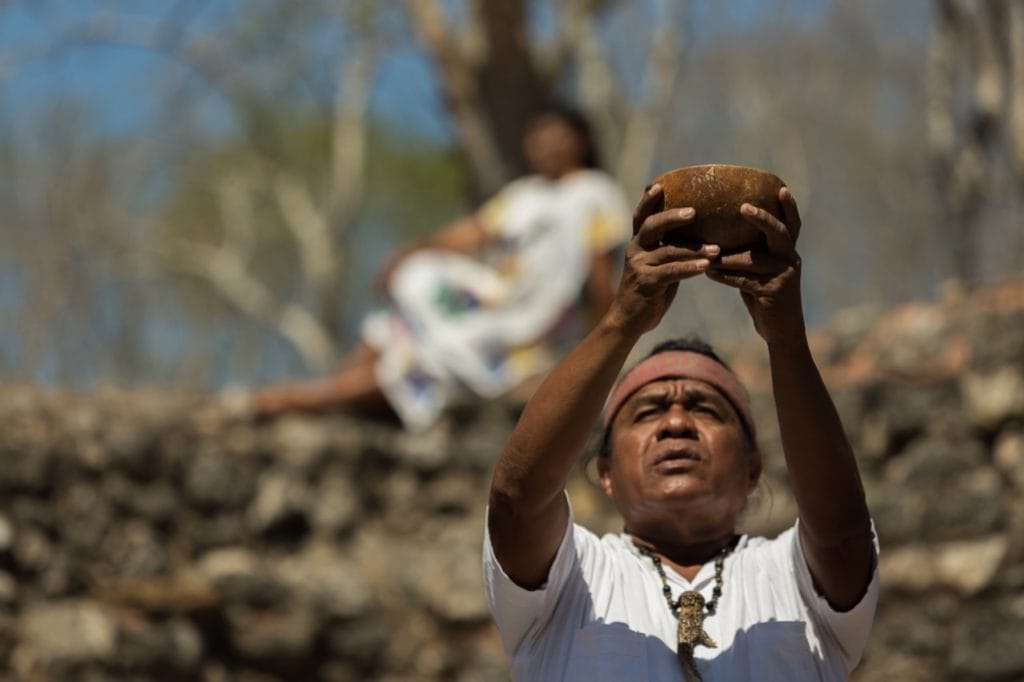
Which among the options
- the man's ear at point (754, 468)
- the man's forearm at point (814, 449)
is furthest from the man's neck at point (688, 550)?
the man's forearm at point (814, 449)

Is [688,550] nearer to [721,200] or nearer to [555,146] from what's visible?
[721,200]

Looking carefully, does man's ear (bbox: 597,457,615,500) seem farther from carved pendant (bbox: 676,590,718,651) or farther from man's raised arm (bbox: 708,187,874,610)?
man's raised arm (bbox: 708,187,874,610)

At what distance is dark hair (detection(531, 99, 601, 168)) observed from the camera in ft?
22.2

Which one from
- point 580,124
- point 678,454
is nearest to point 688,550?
point 678,454

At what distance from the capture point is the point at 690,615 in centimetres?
258

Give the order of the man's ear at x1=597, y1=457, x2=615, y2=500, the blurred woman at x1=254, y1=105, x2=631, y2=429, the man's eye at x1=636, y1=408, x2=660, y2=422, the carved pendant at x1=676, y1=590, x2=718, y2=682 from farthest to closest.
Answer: the blurred woman at x1=254, y1=105, x2=631, y2=429 → the man's ear at x1=597, y1=457, x2=615, y2=500 → the man's eye at x1=636, y1=408, x2=660, y2=422 → the carved pendant at x1=676, y1=590, x2=718, y2=682

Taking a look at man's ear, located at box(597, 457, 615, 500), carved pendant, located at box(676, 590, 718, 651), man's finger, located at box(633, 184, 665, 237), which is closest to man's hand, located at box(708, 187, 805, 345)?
man's finger, located at box(633, 184, 665, 237)

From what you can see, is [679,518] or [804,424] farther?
[679,518]

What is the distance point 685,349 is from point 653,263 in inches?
23.2

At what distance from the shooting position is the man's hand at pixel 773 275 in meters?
2.39

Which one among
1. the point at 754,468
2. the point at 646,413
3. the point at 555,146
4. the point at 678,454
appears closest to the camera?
the point at 678,454

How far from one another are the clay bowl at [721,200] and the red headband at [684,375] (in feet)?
1.50

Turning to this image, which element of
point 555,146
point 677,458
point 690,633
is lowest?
point 690,633

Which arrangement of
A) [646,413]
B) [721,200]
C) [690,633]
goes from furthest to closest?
[646,413]
[690,633]
[721,200]
